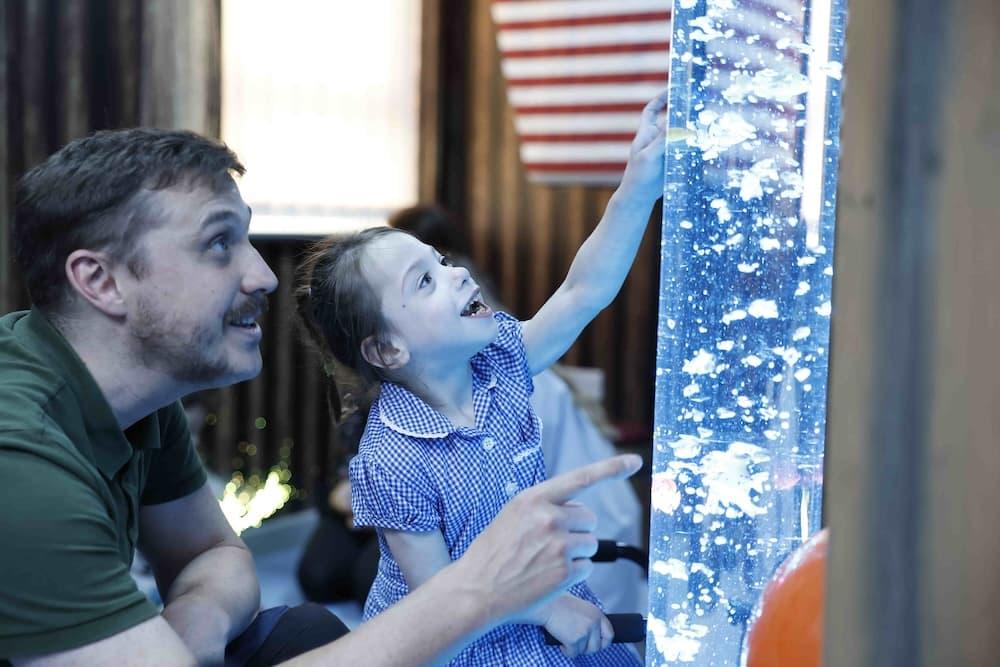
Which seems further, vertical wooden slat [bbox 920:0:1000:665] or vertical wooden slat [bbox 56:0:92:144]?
vertical wooden slat [bbox 56:0:92:144]

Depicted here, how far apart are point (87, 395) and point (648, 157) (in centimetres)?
69

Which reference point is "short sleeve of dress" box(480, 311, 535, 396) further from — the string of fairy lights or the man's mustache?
the string of fairy lights

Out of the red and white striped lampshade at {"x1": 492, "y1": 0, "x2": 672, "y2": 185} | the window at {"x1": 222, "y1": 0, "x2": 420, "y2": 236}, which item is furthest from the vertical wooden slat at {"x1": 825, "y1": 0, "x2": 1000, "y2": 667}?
the window at {"x1": 222, "y1": 0, "x2": 420, "y2": 236}

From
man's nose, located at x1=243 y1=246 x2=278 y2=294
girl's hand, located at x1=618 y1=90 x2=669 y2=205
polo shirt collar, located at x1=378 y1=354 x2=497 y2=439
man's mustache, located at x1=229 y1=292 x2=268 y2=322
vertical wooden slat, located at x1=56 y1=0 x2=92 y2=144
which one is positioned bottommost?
polo shirt collar, located at x1=378 y1=354 x2=497 y2=439

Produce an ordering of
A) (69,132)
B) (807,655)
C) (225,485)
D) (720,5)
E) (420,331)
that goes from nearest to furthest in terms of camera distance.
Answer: (807,655) → (720,5) → (420,331) → (69,132) → (225,485)

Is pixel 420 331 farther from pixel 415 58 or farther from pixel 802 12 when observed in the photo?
pixel 415 58

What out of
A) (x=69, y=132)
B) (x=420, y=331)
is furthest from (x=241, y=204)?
(x=69, y=132)

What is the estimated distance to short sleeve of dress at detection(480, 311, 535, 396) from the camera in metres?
1.46

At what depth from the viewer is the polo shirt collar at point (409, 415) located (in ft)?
4.42

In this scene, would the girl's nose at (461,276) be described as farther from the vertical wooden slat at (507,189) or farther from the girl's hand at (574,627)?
the vertical wooden slat at (507,189)

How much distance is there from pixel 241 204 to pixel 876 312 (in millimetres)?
927

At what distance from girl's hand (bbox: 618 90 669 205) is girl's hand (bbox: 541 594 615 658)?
1.58 feet

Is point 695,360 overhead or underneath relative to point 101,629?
overhead

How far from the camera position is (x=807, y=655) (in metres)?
1.05
